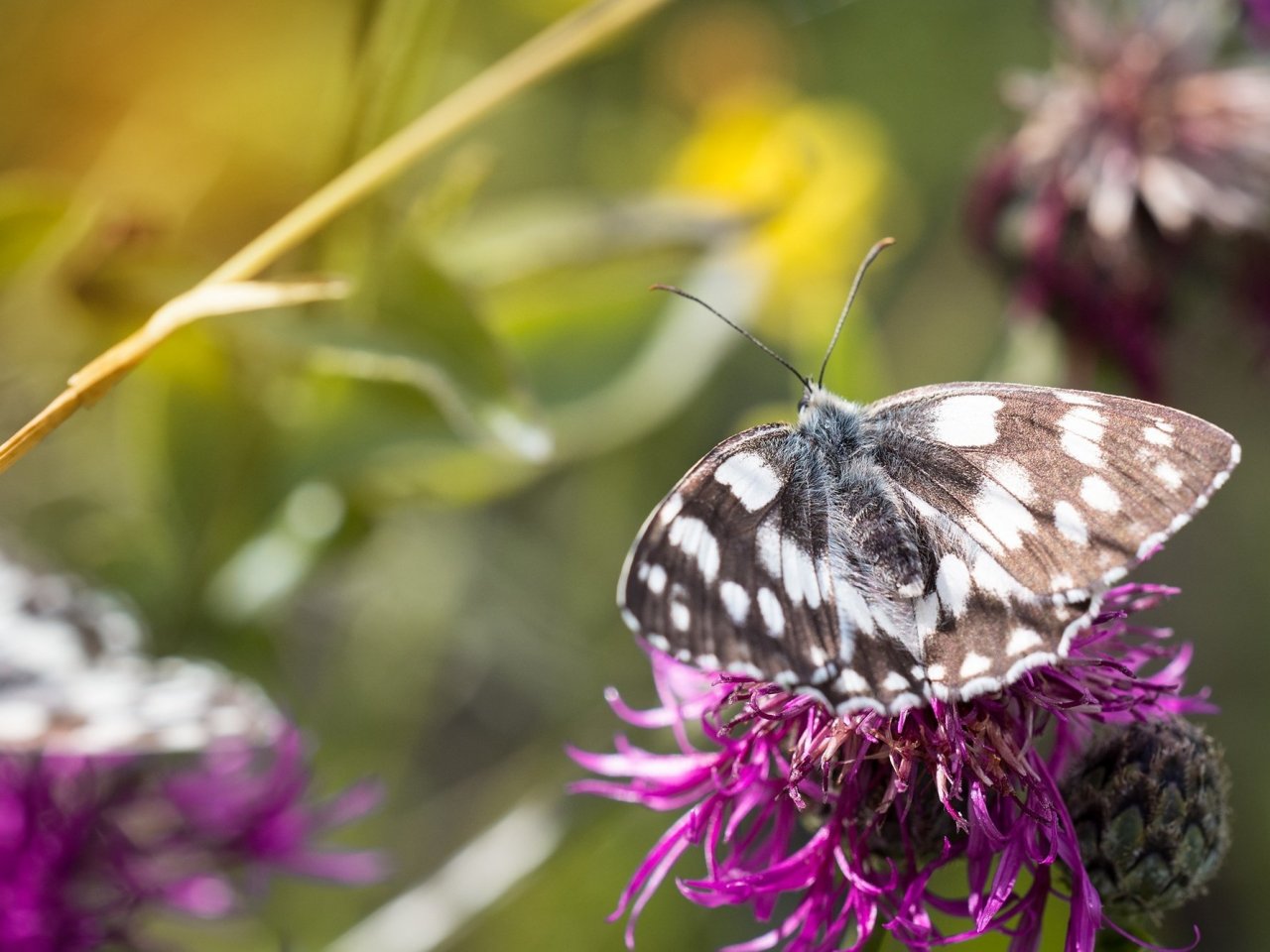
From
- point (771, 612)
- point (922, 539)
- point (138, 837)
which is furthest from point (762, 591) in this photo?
point (138, 837)

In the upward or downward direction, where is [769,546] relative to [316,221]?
downward

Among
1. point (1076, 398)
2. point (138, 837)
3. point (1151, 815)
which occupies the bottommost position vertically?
point (1151, 815)

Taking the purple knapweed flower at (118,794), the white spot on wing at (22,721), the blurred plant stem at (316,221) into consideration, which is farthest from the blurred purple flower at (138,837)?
the blurred plant stem at (316,221)

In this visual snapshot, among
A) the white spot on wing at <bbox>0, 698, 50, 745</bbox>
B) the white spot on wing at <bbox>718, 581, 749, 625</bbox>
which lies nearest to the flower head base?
the white spot on wing at <bbox>718, 581, 749, 625</bbox>

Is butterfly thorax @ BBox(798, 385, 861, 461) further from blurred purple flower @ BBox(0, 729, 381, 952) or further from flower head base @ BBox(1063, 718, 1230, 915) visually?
blurred purple flower @ BBox(0, 729, 381, 952)

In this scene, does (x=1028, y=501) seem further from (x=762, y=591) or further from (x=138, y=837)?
(x=138, y=837)

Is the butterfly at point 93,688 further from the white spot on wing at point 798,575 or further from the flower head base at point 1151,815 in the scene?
the flower head base at point 1151,815
